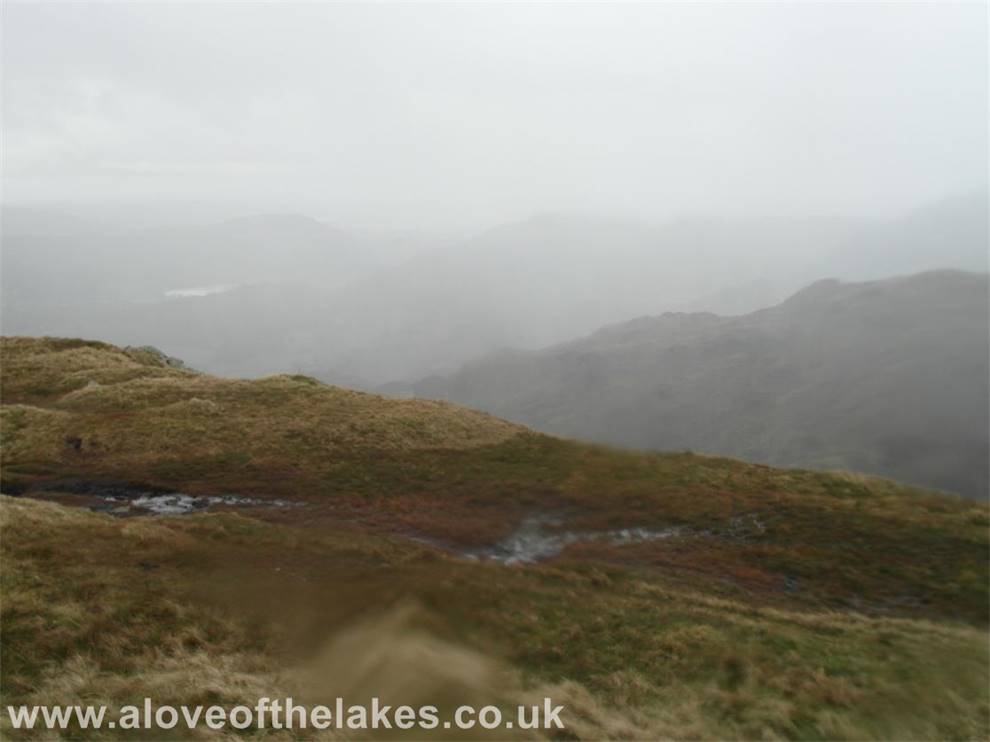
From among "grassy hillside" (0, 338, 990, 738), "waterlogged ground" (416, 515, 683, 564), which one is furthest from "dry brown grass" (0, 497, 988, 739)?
"waterlogged ground" (416, 515, 683, 564)

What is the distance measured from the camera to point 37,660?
1580cm

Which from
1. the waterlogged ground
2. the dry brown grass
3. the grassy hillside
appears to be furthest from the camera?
the waterlogged ground

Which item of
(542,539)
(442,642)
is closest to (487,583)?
(442,642)

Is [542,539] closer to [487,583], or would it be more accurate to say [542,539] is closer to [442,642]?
[487,583]

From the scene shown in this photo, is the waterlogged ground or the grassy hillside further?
the waterlogged ground

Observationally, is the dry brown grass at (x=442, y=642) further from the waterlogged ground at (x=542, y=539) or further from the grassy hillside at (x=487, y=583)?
the waterlogged ground at (x=542, y=539)

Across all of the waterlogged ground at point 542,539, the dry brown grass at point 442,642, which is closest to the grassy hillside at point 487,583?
the dry brown grass at point 442,642

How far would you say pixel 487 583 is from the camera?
24359mm

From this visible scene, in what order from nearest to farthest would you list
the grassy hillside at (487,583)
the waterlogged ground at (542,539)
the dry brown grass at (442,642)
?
the dry brown grass at (442,642) → the grassy hillside at (487,583) → the waterlogged ground at (542,539)

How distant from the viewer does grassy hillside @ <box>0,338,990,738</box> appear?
667 inches

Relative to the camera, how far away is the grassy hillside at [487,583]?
1694 cm

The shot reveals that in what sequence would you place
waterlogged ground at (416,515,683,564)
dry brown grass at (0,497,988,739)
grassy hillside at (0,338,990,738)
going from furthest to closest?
waterlogged ground at (416,515,683,564) → grassy hillside at (0,338,990,738) → dry brown grass at (0,497,988,739)

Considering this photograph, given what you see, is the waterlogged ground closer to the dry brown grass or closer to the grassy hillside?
the grassy hillside

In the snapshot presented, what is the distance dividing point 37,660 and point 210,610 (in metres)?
4.99
